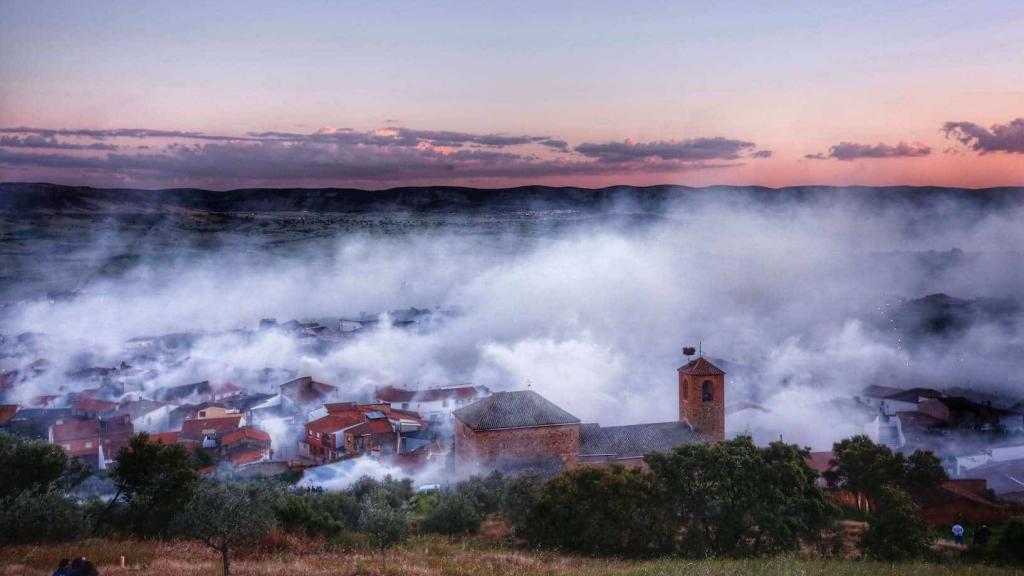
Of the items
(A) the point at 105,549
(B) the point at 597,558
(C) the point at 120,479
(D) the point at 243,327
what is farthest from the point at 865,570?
(D) the point at 243,327

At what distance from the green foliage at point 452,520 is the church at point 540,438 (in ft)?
29.3

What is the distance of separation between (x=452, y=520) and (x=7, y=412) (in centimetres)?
3359

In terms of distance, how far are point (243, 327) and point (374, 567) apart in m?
65.3

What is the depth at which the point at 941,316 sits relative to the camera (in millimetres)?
80562

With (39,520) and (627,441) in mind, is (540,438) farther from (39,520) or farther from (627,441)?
(39,520)

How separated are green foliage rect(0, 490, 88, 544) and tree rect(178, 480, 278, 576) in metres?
3.41

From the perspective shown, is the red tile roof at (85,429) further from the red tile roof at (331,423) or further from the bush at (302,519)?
the bush at (302,519)

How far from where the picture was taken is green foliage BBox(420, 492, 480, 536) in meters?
23.9

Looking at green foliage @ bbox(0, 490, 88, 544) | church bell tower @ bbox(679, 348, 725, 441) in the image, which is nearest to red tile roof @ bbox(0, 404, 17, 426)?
green foliage @ bbox(0, 490, 88, 544)

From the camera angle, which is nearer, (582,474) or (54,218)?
(582,474)

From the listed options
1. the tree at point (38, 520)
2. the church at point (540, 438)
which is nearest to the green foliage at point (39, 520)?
the tree at point (38, 520)

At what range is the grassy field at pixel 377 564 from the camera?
1410 centimetres

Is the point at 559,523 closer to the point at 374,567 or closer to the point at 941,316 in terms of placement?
the point at 374,567

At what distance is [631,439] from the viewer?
35938 mm
